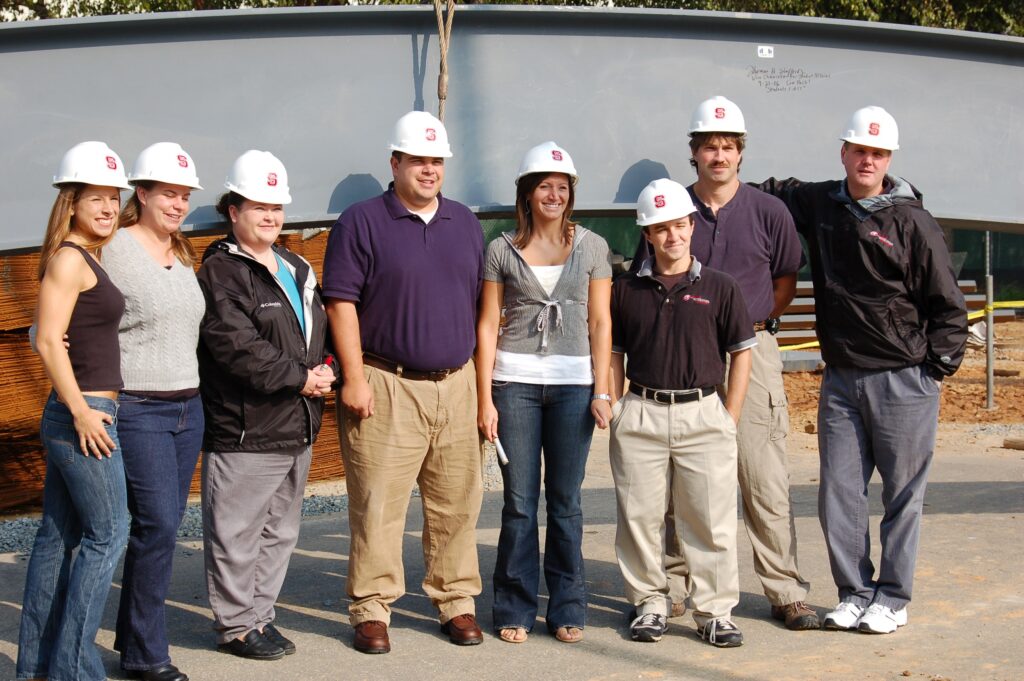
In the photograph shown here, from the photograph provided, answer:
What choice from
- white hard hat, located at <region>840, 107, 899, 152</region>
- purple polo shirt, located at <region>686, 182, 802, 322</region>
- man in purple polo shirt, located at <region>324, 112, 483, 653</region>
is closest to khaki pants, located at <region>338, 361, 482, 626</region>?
man in purple polo shirt, located at <region>324, 112, 483, 653</region>

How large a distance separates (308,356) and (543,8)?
182cm

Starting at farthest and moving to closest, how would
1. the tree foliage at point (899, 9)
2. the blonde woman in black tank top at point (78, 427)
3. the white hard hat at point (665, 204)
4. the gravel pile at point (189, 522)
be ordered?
the tree foliage at point (899, 9) < the gravel pile at point (189, 522) < the white hard hat at point (665, 204) < the blonde woman in black tank top at point (78, 427)

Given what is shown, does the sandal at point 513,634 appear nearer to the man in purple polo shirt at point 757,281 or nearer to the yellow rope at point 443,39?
the man in purple polo shirt at point 757,281

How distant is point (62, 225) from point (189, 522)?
13.9 ft

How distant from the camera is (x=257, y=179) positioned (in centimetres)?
457

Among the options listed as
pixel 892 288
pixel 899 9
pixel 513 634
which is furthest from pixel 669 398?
pixel 899 9

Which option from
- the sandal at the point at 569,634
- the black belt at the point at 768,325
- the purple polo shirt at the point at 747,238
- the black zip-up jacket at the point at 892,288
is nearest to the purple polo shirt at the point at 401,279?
the purple polo shirt at the point at 747,238

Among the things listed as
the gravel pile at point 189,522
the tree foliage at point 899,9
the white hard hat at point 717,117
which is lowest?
the gravel pile at point 189,522

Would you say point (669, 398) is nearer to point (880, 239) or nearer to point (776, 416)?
point (776, 416)

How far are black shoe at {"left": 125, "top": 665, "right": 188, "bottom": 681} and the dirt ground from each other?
8.83 metres

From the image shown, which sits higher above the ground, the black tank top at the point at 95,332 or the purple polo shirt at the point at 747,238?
the purple polo shirt at the point at 747,238

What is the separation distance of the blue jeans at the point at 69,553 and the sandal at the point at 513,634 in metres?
1.57

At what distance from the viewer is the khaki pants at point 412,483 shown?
4820mm

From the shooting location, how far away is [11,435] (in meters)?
8.70
